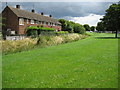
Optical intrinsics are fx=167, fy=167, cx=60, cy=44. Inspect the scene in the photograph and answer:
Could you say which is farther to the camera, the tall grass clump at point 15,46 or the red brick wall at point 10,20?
the red brick wall at point 10,20

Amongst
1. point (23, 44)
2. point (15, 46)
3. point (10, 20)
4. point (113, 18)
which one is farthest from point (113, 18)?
point (15, 46)

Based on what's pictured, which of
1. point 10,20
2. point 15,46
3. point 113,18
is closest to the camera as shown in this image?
point 15,46

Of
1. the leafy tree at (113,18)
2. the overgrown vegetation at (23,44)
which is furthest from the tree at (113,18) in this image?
the overgrown vegetation at (23,44)

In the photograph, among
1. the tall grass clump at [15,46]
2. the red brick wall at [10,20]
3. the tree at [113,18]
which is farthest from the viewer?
the tree at [113,18]

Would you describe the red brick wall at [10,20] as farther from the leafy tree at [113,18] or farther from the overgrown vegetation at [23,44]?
the leafy tree at [113,18]

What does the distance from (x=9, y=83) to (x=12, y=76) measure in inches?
34.8

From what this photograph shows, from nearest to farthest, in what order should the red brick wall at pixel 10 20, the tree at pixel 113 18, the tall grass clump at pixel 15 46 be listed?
the tall grass clump at pixel 15 46 < the red brick wall at pixel 10 20 < the tree at pixel 113 18

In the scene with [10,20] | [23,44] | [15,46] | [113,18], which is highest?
[113,18]

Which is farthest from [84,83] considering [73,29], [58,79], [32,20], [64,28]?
[64,28]

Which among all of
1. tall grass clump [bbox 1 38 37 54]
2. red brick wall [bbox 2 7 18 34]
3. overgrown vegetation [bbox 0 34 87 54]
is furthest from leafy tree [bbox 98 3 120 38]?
tall grass clump [bbox 1 38 37 54]

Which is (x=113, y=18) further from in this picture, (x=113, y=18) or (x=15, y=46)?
(x=15, y=46)

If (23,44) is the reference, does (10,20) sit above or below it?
above

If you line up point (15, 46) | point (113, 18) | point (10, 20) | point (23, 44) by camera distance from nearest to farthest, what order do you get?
1. point (15, 46)
2. point (23, 44)
3. point (10, 20)
4. point (113, 18)

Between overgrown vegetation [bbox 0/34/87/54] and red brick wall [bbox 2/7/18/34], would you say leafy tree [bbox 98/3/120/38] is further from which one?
overgrown vegetation [bbox 0/34/87/54]
